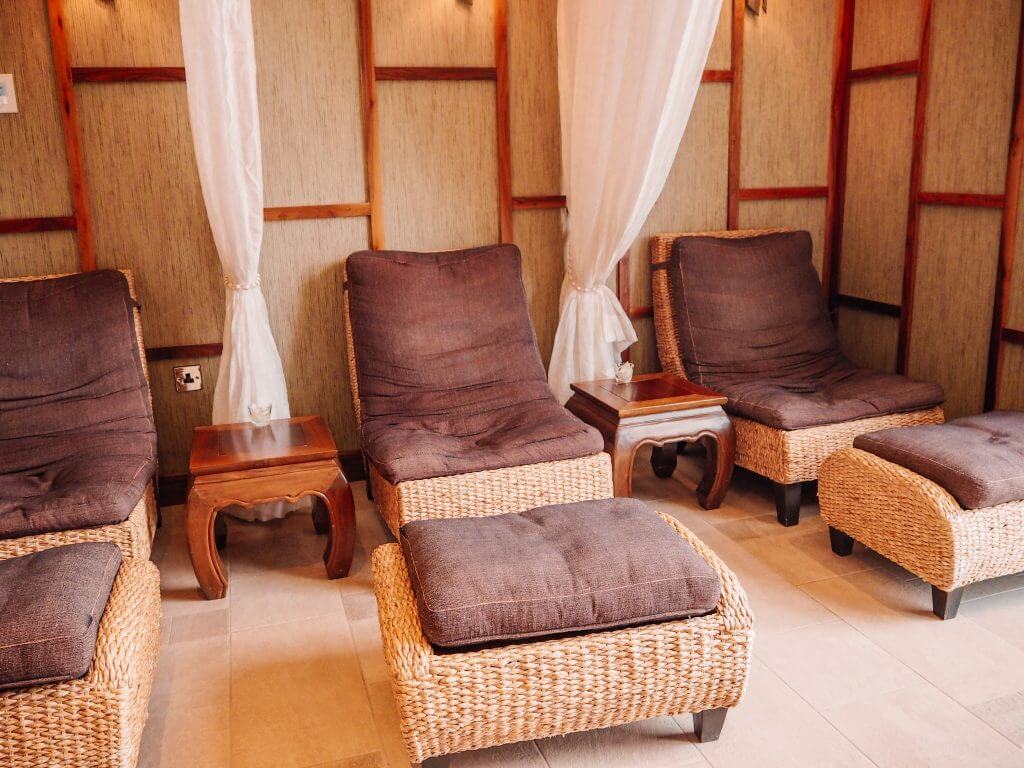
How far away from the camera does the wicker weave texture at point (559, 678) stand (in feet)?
6.39

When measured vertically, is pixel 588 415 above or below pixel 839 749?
above

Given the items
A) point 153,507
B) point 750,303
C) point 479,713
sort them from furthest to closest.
Result: point 750,303 < point 153,507 < point 479,713

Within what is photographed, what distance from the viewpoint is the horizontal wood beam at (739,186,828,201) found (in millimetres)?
4250

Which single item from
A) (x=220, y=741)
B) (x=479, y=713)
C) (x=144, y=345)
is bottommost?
(x=220, y=741)

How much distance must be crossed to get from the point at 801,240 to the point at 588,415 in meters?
1.44

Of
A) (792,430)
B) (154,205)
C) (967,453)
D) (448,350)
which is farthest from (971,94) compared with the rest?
(154,205)

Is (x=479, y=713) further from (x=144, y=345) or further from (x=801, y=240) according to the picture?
(x=801, y=240)

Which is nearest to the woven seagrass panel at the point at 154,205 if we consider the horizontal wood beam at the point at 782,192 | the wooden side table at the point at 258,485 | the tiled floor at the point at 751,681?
the wooden side table at the point at 258,485

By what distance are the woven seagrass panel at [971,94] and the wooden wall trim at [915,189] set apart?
2cm

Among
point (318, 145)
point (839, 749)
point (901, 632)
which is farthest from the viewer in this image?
point (318, 145)

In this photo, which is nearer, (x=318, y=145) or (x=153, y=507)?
(x=153, y=507)

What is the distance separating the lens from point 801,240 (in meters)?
4.18

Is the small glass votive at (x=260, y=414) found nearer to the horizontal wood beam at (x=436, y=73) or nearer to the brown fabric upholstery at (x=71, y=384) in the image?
the brown fabric upholstery at (x=71, y=384)

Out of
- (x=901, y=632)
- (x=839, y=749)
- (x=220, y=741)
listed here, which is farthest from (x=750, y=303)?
(x=220, y=741)
